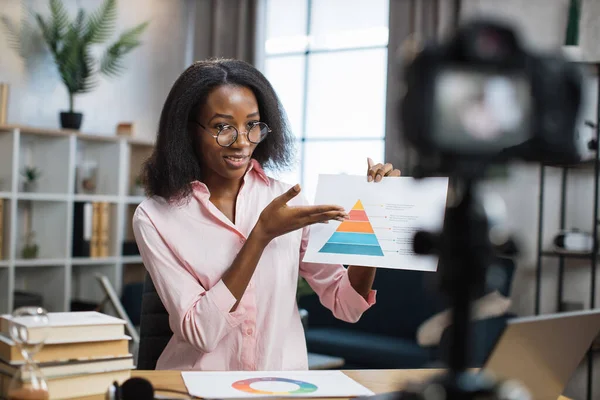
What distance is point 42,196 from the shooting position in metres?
4.59

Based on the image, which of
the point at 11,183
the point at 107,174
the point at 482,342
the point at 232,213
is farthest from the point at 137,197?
the point at 232,213

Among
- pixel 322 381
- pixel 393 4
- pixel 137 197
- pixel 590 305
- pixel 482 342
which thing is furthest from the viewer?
pixel 137 197

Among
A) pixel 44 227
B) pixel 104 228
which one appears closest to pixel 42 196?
pixel 44 227

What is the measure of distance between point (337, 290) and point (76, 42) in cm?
351

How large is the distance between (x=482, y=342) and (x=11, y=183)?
9.67 feet

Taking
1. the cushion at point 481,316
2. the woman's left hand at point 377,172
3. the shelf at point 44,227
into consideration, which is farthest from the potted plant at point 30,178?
the woman's left hand at point 377,172

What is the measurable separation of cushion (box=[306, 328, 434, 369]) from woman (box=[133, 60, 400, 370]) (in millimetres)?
2052

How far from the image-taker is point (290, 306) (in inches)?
73.1

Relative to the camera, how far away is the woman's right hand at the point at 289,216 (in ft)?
5.22

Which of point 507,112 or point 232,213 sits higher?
point 507,112

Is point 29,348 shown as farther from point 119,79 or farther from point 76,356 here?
point 119,79

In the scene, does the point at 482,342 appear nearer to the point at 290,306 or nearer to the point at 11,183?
the point at 290,306

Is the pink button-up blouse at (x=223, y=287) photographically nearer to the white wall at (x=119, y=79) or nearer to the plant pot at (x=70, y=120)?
the plant pot at (x=70, y=120)

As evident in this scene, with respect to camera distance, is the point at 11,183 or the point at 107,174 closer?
the point at 11,183
